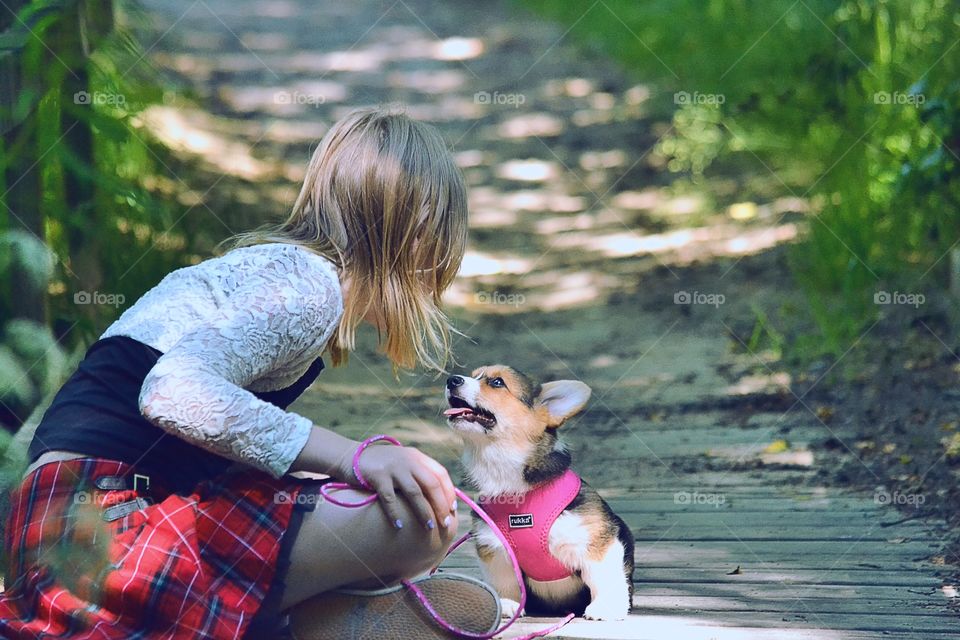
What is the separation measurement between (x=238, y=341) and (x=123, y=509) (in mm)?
405

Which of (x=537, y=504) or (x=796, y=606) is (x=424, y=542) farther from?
(x=796, y=606)

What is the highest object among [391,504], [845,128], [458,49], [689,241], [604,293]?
[458,49]

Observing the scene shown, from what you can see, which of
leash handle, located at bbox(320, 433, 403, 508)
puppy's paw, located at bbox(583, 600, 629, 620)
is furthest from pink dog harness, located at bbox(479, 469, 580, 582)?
leash handle, located at bbox(320, 433, 403, 508)

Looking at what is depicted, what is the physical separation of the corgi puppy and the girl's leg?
0.63 m

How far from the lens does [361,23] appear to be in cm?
1352

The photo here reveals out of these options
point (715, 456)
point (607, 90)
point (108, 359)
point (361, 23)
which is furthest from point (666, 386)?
point (361, 23)

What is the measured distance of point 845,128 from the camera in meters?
6.50

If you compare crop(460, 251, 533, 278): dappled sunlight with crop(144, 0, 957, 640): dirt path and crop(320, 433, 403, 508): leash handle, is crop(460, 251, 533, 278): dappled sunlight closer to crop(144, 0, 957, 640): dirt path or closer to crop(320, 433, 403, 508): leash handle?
crop(144, 0, 957, 640): dirt path

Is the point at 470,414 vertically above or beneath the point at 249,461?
beneath

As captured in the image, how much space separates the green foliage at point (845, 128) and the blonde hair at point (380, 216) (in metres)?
3.07

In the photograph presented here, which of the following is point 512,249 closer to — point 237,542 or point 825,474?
point 825,474

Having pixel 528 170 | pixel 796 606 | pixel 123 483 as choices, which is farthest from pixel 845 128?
pixel 123 483

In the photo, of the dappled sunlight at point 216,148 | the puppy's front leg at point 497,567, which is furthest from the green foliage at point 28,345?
the dappled sunlight at point 216,148

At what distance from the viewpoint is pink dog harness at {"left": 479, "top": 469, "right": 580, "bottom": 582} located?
296 centimetres
